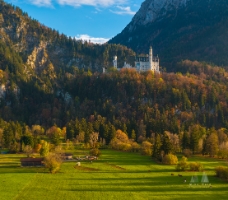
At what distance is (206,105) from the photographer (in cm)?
15925

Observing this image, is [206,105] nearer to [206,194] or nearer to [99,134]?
[99,134]

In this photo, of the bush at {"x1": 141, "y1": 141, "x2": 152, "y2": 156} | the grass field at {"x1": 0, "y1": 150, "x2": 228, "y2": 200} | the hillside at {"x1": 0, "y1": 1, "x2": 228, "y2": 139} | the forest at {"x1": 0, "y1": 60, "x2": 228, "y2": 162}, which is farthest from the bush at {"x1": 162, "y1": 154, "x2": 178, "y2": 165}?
the hillside at {"x1": 0, "y1": 1, "x2": 228, "y2": 139}

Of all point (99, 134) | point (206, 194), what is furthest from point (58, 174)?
point (99, 134)

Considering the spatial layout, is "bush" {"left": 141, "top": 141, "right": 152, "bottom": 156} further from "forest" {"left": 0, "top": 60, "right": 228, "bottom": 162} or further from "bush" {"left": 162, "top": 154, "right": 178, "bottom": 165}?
"bush" {"left": 162, "top": 154, "right": 178, "bottom": 165}

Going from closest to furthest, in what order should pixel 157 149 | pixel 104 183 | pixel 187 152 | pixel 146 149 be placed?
pixel 104 183
pixel 157 149
pixel 187 152
pixel 146 149

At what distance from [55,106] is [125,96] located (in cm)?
4405

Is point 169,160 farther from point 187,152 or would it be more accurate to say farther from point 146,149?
point 146,149

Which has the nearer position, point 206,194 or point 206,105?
point 206,194

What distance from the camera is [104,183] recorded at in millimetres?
60750

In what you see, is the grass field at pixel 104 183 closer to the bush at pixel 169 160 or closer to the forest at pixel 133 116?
the bush at pixel 169 160

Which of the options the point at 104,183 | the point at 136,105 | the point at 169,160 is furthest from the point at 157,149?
the point at 136,105

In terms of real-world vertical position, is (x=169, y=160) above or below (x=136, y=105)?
below

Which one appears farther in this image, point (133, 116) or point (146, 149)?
point (133, 116)

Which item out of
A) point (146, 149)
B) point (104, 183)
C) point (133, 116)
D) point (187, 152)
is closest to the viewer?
point (104, 183)
